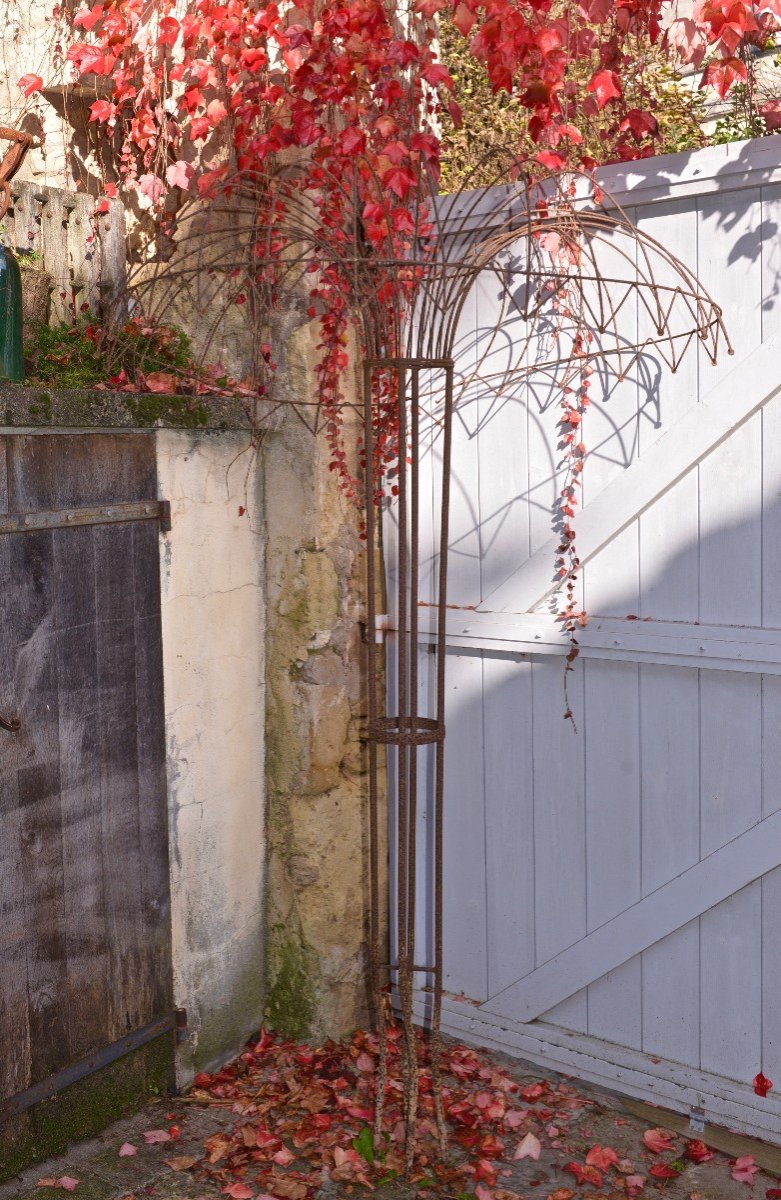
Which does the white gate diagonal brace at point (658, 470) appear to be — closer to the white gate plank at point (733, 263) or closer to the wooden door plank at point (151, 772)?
the white gate plank at point (733, 263)

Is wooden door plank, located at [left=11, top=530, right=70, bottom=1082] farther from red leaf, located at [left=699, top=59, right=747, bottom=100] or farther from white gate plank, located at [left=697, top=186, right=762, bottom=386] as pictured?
red leaf, located at [left=699, top=59, right=747, bottom=100]

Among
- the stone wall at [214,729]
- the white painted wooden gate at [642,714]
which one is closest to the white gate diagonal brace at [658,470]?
the white painted wooden gate at [642,714]

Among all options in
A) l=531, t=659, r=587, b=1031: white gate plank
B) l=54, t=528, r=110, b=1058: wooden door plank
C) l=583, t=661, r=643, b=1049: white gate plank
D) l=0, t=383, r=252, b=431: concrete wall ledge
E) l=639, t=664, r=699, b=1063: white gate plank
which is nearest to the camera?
l=0, t=383, r=252, b=431: concrete wall ledge

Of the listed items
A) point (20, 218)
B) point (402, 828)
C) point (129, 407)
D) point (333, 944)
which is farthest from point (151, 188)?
point (333, 944)

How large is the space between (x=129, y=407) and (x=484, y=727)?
1.41 metres

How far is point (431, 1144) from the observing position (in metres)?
2.92

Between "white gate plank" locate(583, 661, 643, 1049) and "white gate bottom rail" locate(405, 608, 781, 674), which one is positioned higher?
"white gate bottom rail" locate(405, 608, 781, 674)

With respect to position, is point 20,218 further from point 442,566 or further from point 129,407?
point 442,566

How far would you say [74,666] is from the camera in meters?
2.73

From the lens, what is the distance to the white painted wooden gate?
277 cm

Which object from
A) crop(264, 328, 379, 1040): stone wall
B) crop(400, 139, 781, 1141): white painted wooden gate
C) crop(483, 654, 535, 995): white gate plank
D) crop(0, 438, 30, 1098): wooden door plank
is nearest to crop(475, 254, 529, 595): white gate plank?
crop(400, 139, 781, 1141): white painted wooden gate

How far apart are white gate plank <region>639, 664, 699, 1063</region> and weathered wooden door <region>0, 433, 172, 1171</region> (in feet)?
4.44

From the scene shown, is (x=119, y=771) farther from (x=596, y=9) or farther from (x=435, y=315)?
(x=596, y=9)

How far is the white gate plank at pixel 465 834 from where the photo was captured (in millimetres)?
3332
